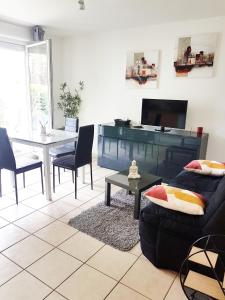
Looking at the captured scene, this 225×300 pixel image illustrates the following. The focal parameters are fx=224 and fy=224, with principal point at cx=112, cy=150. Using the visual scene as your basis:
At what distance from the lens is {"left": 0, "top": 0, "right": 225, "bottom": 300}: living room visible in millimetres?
1689

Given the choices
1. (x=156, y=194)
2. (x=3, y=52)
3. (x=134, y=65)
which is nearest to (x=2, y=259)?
(x=156, y=194)

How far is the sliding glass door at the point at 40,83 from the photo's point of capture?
4.01 meters

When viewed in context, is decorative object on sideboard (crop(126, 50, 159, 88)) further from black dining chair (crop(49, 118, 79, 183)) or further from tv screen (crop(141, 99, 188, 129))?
black dining chair (crop(49, 118, 79, 183))

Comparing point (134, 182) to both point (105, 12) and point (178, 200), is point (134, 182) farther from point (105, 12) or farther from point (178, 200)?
point (105, 12)

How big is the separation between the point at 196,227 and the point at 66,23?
12.2ft

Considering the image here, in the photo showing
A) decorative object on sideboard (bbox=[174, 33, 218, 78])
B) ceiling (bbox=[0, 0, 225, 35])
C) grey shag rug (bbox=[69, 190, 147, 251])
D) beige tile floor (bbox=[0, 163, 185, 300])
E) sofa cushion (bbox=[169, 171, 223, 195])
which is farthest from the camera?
decorative object on sideboard (bbox=[174, 33, 218, 78])

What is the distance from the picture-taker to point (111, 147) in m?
4.05

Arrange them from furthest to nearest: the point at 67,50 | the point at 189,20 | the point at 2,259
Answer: the point at 67,50 < the point at 189,20 < the point at 2,259

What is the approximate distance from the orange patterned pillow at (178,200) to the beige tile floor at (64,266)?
0.55m

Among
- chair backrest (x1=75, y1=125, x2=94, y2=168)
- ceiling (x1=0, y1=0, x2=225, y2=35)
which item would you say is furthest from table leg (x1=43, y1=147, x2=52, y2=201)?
ceiling (x1=0, y1=0, x2=225, y2=35)

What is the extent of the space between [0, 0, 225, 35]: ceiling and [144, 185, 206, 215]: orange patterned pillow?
92.9 inches

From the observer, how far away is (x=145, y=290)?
1.64 m

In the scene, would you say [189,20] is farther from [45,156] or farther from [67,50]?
[45,156]

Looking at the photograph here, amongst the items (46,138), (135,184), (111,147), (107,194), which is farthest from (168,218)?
(111,147)
